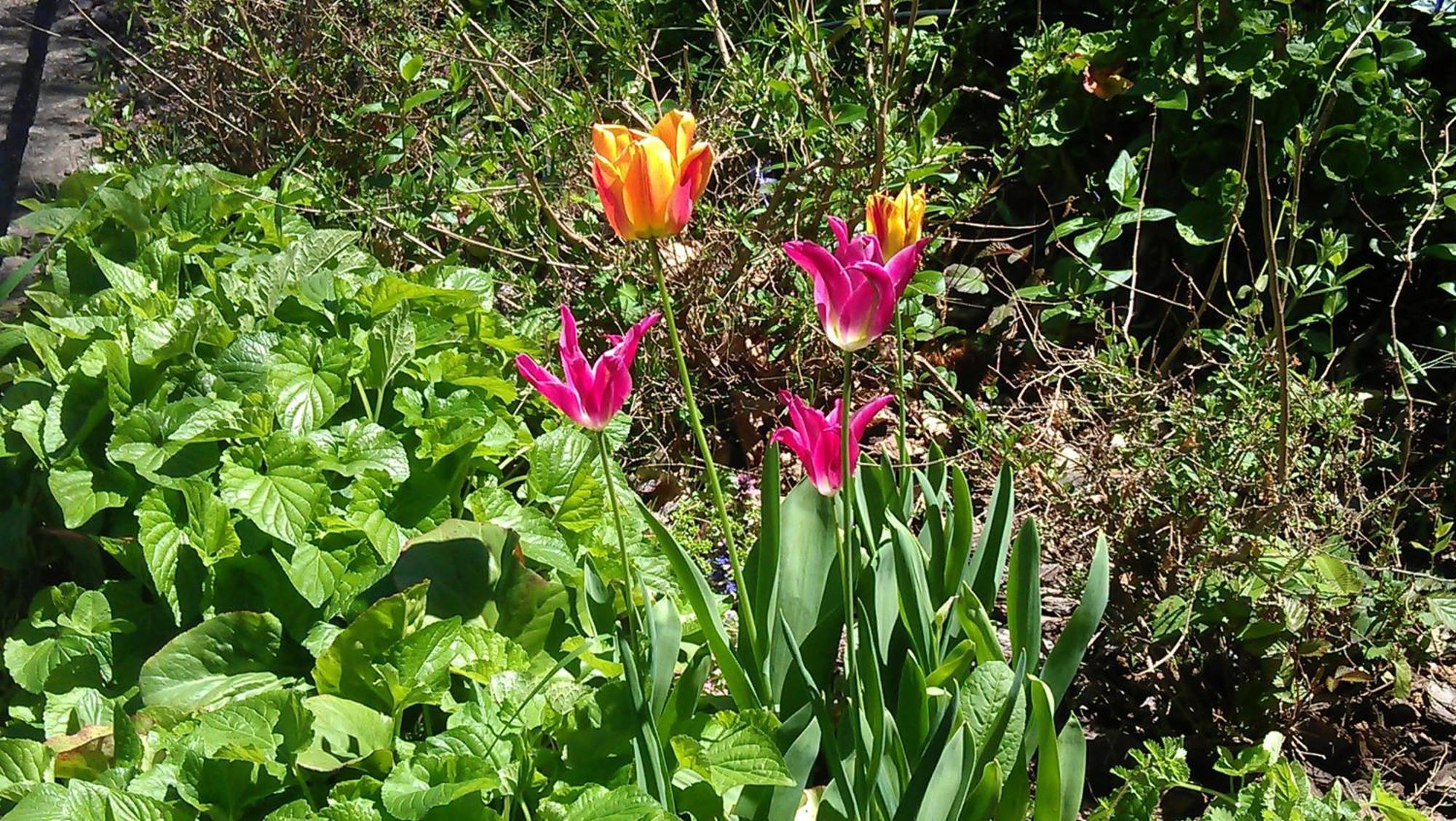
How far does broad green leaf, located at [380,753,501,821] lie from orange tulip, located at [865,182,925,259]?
768 millimetres

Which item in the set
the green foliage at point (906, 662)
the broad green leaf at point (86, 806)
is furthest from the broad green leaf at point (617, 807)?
the broad green leaf at point (86, 806)

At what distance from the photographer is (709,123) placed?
9.81ft

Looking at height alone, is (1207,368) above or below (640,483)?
above

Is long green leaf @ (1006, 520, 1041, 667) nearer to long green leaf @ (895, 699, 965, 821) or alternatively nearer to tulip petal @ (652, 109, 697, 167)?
long green leaf @ (895, 699, 965, 821)

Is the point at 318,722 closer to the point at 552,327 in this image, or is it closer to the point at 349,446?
the point at 349,446

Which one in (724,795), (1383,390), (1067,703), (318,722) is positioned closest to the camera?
(318,722)

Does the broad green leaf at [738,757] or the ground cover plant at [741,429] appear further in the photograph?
the ground cover plant at [741,429]

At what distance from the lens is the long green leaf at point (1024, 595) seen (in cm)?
164

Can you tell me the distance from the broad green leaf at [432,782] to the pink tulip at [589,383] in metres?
0.38

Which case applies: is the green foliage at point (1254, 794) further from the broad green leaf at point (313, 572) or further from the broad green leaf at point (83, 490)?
the broad green leaf at point (83, 490)

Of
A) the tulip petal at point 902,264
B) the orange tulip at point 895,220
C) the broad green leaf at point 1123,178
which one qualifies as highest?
the tulip petal at point 902,264

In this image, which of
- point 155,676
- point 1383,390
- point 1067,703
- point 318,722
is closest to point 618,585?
point 318,722

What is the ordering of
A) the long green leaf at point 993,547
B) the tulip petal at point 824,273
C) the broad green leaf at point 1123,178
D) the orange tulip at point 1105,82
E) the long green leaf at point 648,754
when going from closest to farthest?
the tulip petal at point 824,273 < the long green leaf at point 648,754 < the long green leaf at point 993,547 < the broad green leaf at point 1123,178 < the orange tulip at point 1105,82

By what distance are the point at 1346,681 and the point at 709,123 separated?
1.77 m
